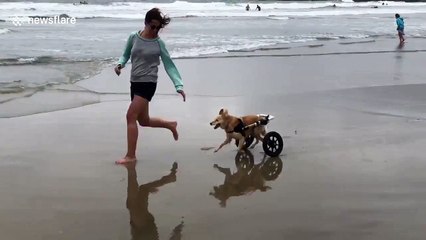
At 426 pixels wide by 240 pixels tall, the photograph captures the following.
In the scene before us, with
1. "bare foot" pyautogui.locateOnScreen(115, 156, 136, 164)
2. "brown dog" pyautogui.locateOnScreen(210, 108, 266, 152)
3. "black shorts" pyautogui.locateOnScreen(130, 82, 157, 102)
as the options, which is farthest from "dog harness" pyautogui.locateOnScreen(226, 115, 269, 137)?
Answer: "bare foot" pyautogui.locateOnScreen(115, 156, 136, 164)

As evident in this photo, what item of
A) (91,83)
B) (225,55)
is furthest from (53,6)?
(91,83)

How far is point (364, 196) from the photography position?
4625 mm

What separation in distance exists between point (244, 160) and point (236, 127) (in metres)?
0.35

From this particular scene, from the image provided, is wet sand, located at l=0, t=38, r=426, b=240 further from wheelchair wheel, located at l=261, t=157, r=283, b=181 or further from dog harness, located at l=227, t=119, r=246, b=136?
dog harness, located at l=227, t=119, r=246, b=136

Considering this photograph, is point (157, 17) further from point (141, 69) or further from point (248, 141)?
point (248, 141)

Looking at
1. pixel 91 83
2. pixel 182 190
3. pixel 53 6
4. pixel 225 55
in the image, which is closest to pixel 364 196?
pixel 182 190

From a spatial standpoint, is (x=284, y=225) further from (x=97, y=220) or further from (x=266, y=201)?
(x=97, y=220)

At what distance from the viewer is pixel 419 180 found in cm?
504

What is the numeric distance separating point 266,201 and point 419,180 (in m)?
1.48

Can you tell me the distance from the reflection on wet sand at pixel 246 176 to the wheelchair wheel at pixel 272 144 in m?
0.06

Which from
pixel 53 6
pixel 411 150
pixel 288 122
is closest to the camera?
pixel 411 150

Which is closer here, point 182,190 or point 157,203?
point 157,203

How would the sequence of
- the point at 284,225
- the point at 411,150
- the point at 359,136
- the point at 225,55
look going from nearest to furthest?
the point at 284,225, the point at 411,150, the point at 359,136, the point at 225,55

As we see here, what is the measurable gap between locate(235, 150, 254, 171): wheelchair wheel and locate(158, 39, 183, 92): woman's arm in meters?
0.93
